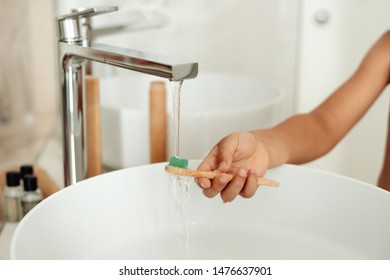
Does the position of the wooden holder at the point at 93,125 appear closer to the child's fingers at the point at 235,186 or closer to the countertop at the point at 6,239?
the countertop at the point at 6,239

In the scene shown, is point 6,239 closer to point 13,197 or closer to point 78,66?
point 13,197

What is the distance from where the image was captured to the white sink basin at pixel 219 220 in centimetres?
63

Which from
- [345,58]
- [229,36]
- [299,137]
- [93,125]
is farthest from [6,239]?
[345,58]

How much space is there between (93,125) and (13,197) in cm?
15

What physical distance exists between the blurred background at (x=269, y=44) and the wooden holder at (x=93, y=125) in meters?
0.53

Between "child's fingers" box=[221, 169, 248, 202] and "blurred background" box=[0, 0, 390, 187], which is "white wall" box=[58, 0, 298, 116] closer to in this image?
"blurred background" box=[0, 0, 390, 187]

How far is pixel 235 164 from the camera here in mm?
739

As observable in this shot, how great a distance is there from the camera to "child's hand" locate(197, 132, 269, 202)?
2.05ft

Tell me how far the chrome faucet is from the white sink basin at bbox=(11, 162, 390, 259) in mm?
88

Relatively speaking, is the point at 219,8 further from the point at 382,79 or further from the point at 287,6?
the point at 382,79

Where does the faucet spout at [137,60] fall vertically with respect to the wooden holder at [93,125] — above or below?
above

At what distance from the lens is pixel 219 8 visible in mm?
1459

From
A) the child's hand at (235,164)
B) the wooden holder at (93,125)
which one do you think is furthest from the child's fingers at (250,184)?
the wooden holder at (93,125)
